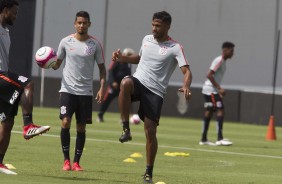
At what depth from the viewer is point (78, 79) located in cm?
1656

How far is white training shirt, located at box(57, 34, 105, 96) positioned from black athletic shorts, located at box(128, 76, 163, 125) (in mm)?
1616

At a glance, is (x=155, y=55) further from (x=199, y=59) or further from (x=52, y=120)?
(x=199, y=59)

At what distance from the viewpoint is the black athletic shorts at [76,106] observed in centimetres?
1652

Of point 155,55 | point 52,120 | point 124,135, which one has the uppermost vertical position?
point 155,55

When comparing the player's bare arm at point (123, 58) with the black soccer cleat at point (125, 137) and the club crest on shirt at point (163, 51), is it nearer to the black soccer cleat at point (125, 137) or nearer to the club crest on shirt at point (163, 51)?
the club crest on shirt at point (163, 51)

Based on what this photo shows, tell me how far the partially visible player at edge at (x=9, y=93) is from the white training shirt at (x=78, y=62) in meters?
2.07

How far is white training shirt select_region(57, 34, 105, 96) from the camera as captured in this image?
54.4 feet

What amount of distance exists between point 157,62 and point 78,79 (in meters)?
1.74

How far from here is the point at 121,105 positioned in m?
14.9

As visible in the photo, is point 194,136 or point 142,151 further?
point 194,136

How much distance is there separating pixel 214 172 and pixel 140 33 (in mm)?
22884

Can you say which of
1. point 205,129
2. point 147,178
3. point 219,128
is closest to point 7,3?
point 147,178

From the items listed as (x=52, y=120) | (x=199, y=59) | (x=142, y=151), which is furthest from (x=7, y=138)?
(x=199, y=59)

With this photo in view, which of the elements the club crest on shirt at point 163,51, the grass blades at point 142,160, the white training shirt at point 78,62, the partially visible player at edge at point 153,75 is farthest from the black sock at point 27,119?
the white training shirt at point 78,62
